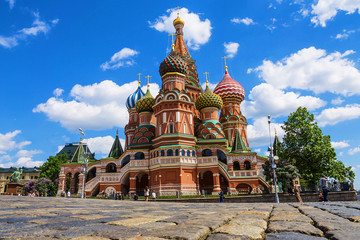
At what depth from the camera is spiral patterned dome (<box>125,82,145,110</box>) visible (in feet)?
174

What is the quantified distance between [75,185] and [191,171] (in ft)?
71.5

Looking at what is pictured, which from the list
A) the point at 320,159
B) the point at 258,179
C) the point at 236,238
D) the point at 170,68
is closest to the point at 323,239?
the point at 236,238

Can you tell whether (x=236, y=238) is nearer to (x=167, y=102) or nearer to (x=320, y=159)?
(x=320, y=159)

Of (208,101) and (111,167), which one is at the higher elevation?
(208,101)

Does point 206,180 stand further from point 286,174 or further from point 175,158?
point 286,174

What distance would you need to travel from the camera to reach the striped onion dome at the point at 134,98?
53156 mm

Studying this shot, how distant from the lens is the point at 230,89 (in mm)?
50750

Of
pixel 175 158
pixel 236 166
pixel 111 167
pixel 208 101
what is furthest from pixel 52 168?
pixel 236 166

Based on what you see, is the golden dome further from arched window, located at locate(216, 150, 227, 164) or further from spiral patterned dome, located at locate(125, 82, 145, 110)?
arched window, located at locate(216, 150, 227, 164)

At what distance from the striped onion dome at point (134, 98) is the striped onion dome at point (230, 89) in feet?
51.0

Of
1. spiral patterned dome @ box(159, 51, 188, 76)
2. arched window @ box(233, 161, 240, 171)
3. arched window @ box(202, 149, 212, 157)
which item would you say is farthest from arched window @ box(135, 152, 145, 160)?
arched window @ box(233, 161, 240, 171)

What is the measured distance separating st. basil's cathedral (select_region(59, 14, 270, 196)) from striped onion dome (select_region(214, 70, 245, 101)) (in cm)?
731

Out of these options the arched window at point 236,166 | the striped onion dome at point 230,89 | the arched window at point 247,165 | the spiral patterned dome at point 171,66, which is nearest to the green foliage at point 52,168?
the spiral patterned dome at point 171,66

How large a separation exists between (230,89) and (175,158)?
74.4 feet
